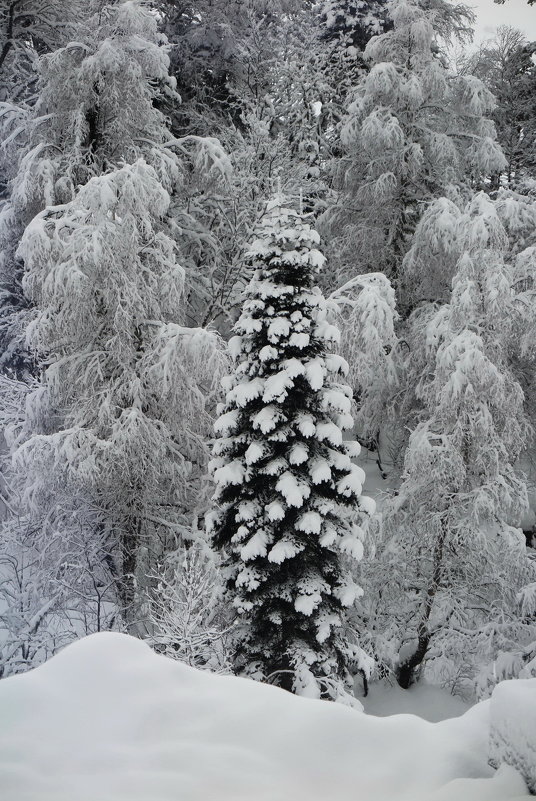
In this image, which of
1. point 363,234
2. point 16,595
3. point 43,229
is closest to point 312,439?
point 43,229

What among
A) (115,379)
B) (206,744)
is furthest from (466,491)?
(206,744)

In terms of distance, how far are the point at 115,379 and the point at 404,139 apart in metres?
9.25

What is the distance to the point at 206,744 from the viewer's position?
3686 mm

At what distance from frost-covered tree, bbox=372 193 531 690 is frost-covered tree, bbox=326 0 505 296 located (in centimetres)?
360

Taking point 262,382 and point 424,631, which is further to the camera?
→ point 424,631

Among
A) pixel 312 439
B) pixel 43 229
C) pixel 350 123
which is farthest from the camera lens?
pixel 350 123

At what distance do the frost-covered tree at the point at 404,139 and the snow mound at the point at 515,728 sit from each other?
44.3ft

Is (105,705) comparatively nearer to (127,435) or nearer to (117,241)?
(127,435)

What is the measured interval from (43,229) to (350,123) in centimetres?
869

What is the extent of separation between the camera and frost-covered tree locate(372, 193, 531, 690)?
38.4ft

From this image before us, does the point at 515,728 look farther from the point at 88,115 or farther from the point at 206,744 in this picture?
the point at 88,115

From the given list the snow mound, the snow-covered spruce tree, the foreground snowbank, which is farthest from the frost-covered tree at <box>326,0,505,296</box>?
the snow mound

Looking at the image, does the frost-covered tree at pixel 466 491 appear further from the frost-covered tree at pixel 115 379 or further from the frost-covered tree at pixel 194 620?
the frost-covered tree at pixel 115 379

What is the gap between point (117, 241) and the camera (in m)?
10.9
